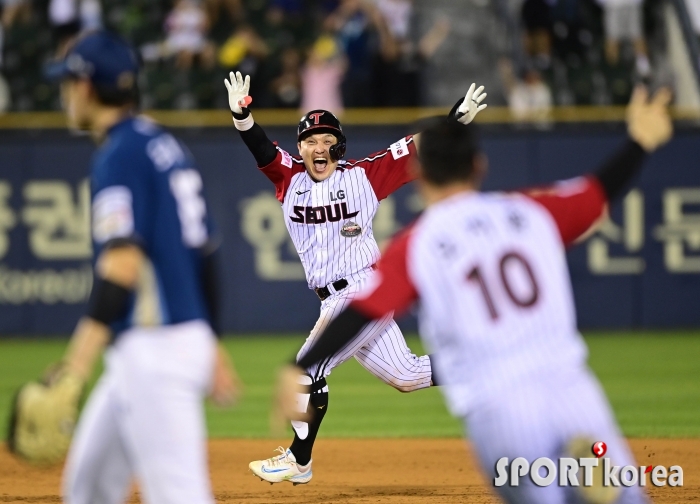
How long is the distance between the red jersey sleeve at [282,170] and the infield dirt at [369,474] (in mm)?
1934

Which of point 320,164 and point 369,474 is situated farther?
point 369,474

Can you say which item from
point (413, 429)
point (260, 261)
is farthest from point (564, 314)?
point (260, 261)

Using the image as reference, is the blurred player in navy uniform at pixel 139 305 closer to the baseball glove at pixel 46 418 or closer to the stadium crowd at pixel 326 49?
the baseball glove at pixel 46 418

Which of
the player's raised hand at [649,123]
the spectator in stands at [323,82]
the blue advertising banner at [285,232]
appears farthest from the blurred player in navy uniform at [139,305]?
the spectator in stands at [323,82]

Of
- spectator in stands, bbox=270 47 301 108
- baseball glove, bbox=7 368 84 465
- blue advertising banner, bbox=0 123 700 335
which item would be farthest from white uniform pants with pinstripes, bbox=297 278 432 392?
spectator in stands, bbox=270 47 301 108

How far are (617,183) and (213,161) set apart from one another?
12582 millimetres

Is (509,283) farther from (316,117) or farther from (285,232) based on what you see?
(285,232)

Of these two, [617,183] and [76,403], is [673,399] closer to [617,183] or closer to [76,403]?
[617,183]

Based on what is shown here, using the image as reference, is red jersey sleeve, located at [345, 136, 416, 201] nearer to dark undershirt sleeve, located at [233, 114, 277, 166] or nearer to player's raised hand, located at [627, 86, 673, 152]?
dark undershirt sleeve, located at [233, 114, 277, 166]

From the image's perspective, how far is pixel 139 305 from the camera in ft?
12.9

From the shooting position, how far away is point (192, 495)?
3.82m

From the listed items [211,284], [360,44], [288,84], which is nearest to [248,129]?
[211,284]

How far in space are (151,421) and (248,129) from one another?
406 cm

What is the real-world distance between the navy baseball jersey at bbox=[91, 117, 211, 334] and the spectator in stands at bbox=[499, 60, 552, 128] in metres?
12.8
